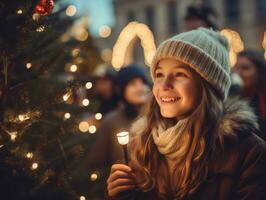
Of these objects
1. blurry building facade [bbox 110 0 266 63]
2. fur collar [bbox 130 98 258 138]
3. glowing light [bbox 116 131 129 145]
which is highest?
glowing light [bbox 116 131 129 145]

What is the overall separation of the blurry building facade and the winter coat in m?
30.0

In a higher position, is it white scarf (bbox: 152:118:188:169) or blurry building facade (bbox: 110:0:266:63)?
white scarf (bbox: 152:118:188:169)

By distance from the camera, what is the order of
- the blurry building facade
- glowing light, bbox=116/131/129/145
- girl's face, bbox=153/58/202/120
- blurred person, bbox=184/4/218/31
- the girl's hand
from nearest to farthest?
glowing light, bbox=116/131/129/145
the girl's hand
girl's face, bbox=153/58/202/120
blurred person, bbox=184/4/218/31
the blurry building facade

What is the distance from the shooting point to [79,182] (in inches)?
163

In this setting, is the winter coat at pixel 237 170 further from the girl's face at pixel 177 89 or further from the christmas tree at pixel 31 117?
the christmas tree at pixel 31 117

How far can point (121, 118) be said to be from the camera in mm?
5715

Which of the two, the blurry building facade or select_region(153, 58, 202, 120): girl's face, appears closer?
select_region(153, 58, 202, 120): girl's face

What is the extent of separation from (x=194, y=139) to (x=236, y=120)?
0.90ft

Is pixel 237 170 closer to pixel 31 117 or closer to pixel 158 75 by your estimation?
pixel 158 75

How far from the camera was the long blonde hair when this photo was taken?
2.99 m

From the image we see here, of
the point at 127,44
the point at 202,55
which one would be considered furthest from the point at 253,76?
the point at 127,44

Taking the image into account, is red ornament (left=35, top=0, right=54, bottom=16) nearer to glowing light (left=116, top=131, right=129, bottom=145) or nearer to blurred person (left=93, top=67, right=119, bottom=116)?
glowing light (left=116, top=131, right=129, bottom=145)

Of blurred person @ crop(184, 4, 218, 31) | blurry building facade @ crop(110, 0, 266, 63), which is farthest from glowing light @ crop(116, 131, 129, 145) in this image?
blurry building facade @ crop(110, 0, 266, 63)

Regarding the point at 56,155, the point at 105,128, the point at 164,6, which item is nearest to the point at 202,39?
the point at 56,155
